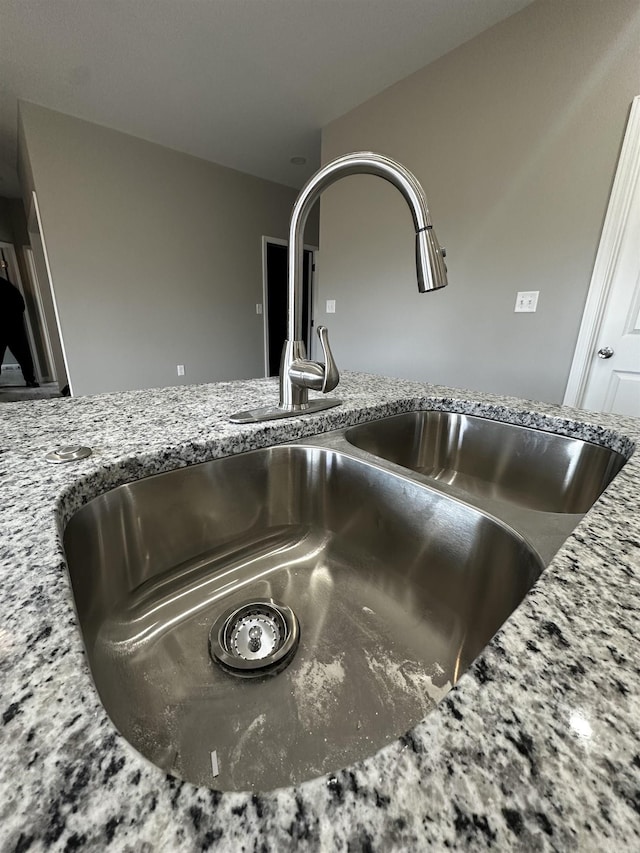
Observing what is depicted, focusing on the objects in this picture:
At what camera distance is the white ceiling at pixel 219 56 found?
1.60 m

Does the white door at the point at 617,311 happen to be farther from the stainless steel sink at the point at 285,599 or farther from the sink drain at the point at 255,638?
the sink drain at the point at 255,638

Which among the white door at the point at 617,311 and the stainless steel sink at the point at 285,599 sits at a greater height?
the white door at the point at 617,311

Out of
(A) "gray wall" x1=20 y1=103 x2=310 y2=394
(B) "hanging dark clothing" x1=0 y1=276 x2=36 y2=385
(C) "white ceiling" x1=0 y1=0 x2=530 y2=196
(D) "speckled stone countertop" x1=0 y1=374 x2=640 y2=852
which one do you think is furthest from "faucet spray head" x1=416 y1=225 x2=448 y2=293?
(B) "hanging dark clothing" x1=0 y1=276 x2=36 y2=385

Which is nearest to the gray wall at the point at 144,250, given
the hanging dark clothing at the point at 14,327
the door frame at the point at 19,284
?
the hanging dark clothing at the point at 14,327

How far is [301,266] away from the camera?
68 centimetres

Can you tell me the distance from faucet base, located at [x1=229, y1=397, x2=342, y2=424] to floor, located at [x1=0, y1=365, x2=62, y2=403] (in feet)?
15.3

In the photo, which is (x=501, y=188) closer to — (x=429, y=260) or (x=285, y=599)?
(x=429, y=260)

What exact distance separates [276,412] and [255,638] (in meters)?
0.39

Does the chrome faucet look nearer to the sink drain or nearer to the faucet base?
the faucet base

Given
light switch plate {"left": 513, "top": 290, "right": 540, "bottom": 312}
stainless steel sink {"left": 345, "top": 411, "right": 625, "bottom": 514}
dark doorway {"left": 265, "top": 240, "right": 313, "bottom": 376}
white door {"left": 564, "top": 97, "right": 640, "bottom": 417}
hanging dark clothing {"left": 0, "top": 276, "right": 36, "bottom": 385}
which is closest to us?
stainless steel sink {"left": 345, "top": 411, "right": 625, "bottom": 514}

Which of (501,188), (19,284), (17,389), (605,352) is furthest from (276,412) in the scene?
(19,284)

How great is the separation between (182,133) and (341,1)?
1688mm

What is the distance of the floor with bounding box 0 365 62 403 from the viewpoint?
14.3 ft

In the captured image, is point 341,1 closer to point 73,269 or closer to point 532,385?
point 532,385
